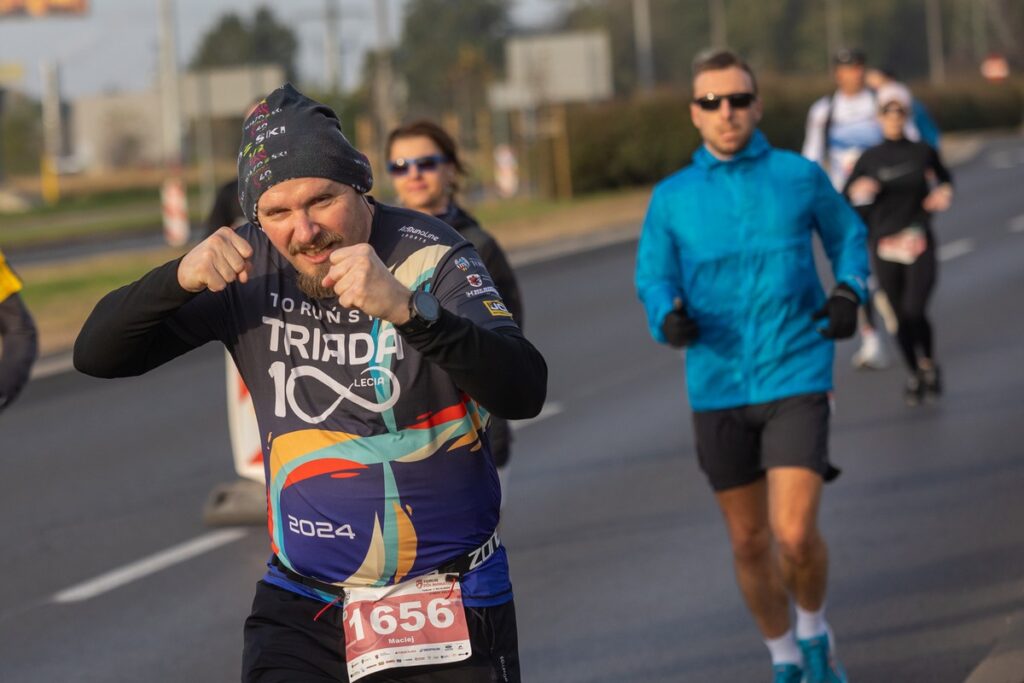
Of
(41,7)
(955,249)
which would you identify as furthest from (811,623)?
(41,7)

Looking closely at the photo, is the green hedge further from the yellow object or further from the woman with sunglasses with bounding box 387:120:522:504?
the yellow object

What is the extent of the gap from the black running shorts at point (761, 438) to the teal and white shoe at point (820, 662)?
54 cm

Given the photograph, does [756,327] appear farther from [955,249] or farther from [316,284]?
[955,249]

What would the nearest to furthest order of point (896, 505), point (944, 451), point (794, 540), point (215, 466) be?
point (794, 540)
point (896, 505)
point (944, 451)
point (215, 466)

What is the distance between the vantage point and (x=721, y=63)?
6.17 meters

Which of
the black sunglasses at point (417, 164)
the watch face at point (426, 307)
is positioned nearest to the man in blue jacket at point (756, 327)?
the black sunglasses at point (417, 164)

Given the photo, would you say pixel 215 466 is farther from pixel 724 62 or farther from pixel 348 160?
pixel 348 160

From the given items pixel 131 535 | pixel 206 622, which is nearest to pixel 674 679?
pixel 206 622

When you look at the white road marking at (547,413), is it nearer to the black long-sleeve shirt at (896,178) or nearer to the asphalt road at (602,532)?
the asphalt road at (602,532)

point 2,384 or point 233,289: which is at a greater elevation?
point 233,289

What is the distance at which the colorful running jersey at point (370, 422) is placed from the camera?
11.8 ft

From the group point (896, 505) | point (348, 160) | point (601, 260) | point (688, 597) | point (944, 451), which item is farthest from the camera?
point (601, 260)

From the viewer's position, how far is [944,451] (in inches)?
409

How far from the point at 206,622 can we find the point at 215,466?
3.64m
